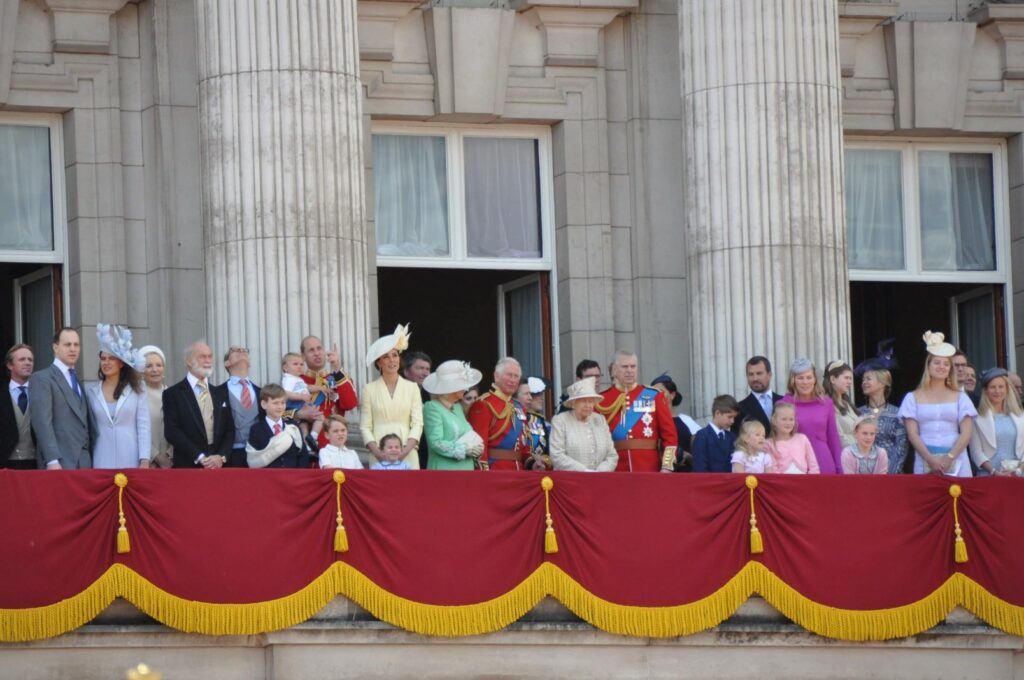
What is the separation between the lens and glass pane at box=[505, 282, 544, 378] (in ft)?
81.4

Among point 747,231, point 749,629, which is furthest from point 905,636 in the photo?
point 747,231

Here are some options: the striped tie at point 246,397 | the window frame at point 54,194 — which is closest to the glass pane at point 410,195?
the window frame at point 54,194

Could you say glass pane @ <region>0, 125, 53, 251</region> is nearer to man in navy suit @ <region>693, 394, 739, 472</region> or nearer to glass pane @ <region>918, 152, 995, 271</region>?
man in navy suit @ <region>693, 394, 739, 472</region>

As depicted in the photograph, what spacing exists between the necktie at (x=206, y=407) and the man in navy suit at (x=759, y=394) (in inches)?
183

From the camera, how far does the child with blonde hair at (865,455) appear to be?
63.7 ft

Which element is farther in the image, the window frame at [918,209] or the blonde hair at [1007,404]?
the window frame at [918,209]

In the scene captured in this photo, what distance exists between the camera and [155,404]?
18406 millimetres

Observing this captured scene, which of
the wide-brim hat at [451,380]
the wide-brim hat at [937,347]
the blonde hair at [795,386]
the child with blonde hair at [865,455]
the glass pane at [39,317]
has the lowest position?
the child with blonde hair at [865,455]

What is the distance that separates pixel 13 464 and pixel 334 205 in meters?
4.41

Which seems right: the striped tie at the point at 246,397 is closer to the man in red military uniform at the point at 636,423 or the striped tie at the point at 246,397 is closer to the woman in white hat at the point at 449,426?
the woman in white hat at the point at 449,426

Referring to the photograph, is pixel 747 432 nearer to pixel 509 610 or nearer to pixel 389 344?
pixel 509 610

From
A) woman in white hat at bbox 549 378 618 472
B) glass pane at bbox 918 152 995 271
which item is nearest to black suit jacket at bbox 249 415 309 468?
woman in white hat at bbox 549 378 618 472

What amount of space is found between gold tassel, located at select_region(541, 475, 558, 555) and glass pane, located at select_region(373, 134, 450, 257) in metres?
6.49

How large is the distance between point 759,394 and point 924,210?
6274 mm
